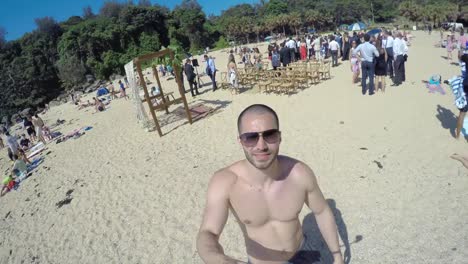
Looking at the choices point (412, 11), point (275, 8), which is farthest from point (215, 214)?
point (275, 8)

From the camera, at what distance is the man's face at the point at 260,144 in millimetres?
1824

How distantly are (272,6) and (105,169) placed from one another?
8470cm

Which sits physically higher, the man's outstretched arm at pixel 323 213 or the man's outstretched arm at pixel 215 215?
the man's outstretched arm at pixel 215 215

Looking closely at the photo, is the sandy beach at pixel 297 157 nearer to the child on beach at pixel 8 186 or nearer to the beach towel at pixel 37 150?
the child on beach at pixel 8 186

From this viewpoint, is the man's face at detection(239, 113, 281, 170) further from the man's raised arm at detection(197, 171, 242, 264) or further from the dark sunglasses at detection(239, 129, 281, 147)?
the man's raised arm at detection(197, 171, 242, 264)

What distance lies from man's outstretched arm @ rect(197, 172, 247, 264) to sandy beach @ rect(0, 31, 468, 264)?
2.45 meters

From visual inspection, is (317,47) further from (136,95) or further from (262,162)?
(262,162)

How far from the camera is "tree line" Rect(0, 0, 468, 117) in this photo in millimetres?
55094

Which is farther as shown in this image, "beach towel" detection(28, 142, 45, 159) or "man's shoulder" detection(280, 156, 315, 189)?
"beach towel" detection(28, 142, 45, 159)

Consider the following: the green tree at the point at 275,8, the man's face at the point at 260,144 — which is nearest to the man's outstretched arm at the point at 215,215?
the man's face at the point at 260,144

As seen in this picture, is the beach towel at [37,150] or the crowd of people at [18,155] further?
the beach towel at [37,150]

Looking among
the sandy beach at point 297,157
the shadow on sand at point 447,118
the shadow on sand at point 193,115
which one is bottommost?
the sandy beach at point 297,157

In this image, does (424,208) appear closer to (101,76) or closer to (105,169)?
(105,169)

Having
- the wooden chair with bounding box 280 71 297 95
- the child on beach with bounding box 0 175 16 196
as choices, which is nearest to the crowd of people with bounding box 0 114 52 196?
the child on beach with bounding box 0 175 16 196
